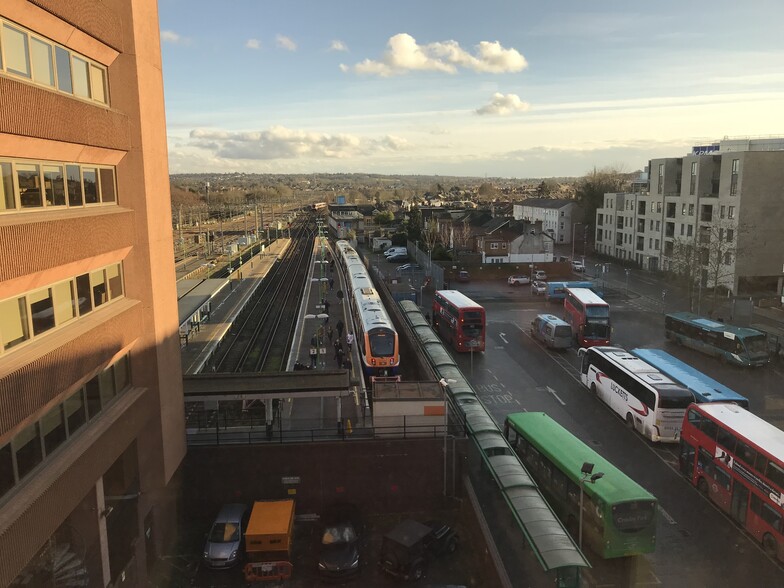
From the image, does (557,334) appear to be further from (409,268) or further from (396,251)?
(396,251)

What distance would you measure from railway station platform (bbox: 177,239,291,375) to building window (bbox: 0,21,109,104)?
11.8 metres

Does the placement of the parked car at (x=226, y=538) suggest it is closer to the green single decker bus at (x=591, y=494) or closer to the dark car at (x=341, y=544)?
the dark car at (x=341, y=544)

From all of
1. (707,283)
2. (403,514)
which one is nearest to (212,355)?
(403,514)

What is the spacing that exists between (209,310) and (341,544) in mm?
23726

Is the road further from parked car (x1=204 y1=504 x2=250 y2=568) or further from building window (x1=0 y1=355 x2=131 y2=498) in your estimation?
building window (x1=0 y1=355 x2=131 y2=498)

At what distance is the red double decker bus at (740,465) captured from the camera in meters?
12.6

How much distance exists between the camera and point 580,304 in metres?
29.3

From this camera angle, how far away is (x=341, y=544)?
12.8 meters

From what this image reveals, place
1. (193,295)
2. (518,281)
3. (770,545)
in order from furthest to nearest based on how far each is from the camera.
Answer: (518,281) < (193,295) < (770,545)

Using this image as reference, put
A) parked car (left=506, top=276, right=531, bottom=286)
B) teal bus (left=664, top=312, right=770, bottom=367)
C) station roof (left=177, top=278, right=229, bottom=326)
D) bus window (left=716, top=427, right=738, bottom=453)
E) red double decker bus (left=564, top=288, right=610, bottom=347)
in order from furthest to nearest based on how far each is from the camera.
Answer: parked car (left=506, top=276, right=531, bottom=286) < red double decker bus (left=564, top=288, right=610, bottom=347) < teal bus (left=664, top=312, right=770, bottom=367) < station roof (left=177, top=278, right=229, bottom=326) < bus window (left=716, top=427, right=738, bottom=453)

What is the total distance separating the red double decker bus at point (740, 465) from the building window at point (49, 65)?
15.2 m

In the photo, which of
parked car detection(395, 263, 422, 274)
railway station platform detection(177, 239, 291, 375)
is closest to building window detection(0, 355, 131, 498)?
railway station platform detection(177, 239, 291, 375)

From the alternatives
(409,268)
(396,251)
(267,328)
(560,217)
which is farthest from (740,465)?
(560,217)

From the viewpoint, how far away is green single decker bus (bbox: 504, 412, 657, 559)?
39.8 ft
